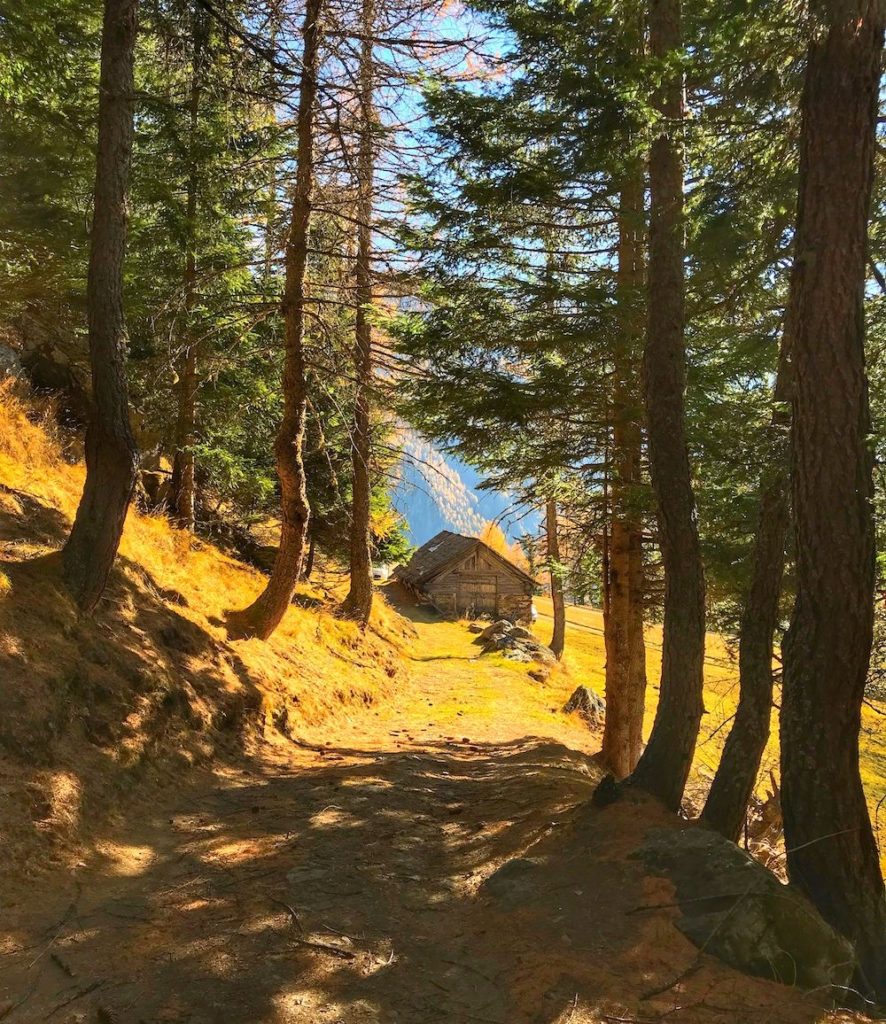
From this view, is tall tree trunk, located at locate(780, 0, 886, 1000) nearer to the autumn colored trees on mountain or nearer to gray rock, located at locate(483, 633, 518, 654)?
the autumn colored trees on mountain

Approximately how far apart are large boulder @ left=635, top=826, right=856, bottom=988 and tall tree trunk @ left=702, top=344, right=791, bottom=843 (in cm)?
86

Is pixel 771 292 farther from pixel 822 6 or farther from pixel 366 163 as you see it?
pixel 366 163

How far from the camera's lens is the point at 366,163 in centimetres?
1110

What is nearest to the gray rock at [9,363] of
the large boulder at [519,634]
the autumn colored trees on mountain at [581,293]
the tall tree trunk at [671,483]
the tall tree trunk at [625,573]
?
the autumn colored trees on mountain at [581,293]

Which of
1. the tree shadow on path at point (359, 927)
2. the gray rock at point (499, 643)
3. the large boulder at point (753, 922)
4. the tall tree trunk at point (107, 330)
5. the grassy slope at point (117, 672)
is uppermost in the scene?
the tall tree trunk at point (107, 330)

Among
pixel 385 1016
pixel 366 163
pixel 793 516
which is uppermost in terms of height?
pixel 366 163

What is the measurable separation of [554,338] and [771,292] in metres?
2.73

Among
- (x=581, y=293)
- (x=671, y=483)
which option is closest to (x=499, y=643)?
(x=581, y=293)

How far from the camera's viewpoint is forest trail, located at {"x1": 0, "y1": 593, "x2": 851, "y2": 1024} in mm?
3264

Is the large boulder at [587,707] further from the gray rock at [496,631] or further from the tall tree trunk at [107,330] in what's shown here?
the tall tree trunk at [107,330]

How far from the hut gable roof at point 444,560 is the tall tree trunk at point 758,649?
33301 millimetres

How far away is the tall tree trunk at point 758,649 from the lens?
5.23 m

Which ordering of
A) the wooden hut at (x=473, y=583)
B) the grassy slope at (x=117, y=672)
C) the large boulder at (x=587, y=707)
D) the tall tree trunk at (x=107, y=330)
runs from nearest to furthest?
1. the grassy slope at (x=117, y=672)
2. the tall tree trunk at (x=107, y=330)
3. the large boulder at (x=587, y=707)
4. the wooden hut at (x=473, y=583)

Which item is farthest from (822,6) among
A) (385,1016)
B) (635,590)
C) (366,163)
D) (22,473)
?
(22,473)
